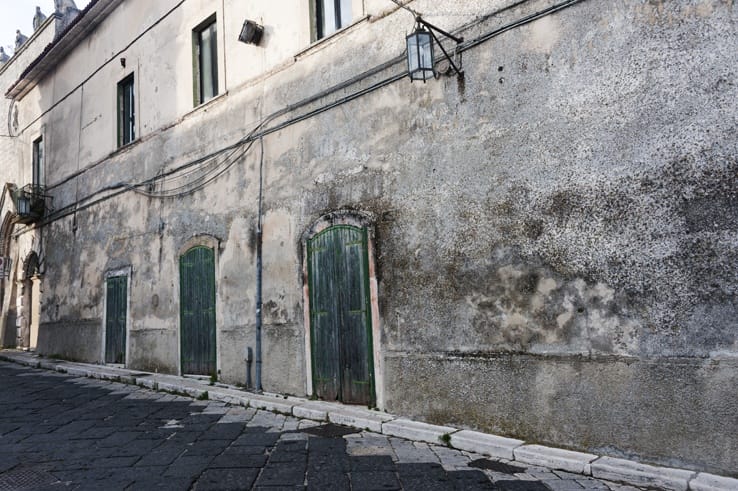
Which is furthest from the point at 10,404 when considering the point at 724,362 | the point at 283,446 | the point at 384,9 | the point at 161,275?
the point at 724,362

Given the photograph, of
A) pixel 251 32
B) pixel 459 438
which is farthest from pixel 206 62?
pixel 459 438

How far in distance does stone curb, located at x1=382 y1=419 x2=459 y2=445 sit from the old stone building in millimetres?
168

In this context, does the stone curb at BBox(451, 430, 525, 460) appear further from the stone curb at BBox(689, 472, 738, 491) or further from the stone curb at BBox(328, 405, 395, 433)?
the stone curb at BBox(689, 472, 738, 491)

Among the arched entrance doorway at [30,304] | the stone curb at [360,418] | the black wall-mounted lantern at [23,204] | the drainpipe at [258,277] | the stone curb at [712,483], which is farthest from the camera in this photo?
the arched entrance doorway at [30,304]

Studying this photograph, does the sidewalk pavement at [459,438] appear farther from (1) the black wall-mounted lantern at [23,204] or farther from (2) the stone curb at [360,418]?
(1) the black wall-mounted lantern at [23,204]

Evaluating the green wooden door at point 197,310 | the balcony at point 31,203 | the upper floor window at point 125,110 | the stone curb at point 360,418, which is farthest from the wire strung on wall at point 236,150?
the stone curb at point 360,418

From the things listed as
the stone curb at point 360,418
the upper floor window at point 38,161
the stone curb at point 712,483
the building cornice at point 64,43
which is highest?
the building cornice at point 64,43

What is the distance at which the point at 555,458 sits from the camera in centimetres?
408

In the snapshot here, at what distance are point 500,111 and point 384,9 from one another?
2050 mm

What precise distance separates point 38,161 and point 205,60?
800 centimetres

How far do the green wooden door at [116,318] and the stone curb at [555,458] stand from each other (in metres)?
7.96

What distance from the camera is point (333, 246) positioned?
20.7 ft

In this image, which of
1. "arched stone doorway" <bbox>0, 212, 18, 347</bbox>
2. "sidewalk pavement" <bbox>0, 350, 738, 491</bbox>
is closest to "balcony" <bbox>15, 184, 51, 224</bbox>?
"arched stone doorway" <bbox>0, 212, 18, 347</bbox>

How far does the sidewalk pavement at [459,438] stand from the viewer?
364 centimetres
